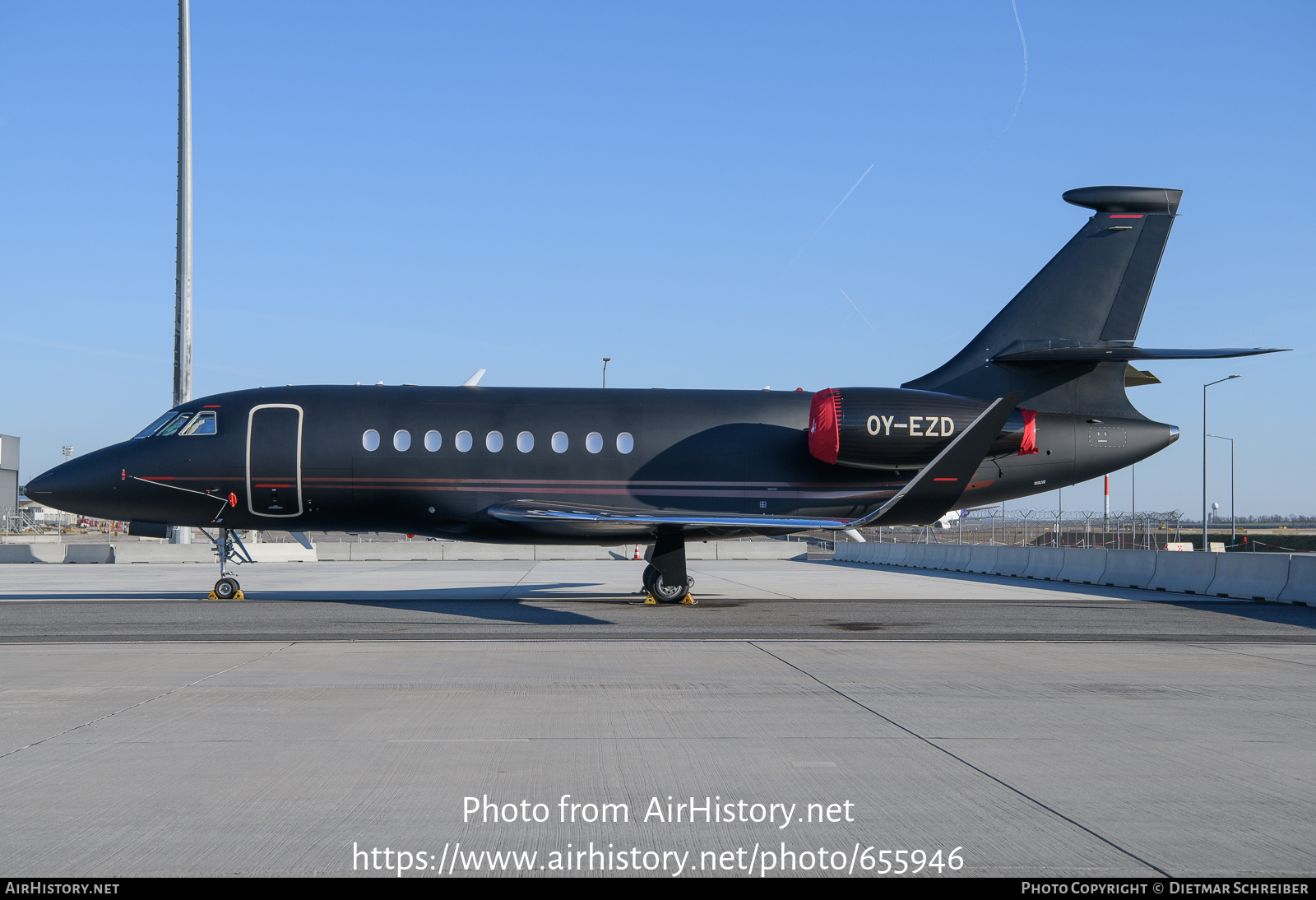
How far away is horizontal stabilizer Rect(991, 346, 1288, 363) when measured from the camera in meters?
17.0

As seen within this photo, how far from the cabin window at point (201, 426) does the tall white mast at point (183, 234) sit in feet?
35.4

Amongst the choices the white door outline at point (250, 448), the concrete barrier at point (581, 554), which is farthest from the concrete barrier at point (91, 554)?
the white door outline at point (250, 448)

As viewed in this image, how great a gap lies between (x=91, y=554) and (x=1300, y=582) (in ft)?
130

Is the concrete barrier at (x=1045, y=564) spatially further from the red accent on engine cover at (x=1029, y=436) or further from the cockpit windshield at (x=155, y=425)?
the cockpit windshield at (x=155, y=425)

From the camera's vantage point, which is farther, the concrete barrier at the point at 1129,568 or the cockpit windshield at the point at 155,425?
the concrete barrier at the point at 1129,568

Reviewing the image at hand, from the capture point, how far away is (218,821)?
4.80 metres

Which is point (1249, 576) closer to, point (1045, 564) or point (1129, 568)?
point (1129, 568)

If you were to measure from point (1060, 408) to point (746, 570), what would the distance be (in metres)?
15.5

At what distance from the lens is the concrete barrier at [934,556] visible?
35625mm

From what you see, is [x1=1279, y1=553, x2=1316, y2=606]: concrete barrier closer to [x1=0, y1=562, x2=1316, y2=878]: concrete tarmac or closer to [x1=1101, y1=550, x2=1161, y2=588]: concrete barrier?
[x1=1101, y1=550, x2=1161, y2=588]: concrete barrier

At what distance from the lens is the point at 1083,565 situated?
26.9 metres

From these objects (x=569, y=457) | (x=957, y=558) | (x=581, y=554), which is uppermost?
(x=569, y=457)

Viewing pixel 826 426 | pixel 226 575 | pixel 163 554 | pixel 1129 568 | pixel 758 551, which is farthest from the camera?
pixel 758 551

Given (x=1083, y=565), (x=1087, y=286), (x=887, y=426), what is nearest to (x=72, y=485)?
(x=887, y=426)
